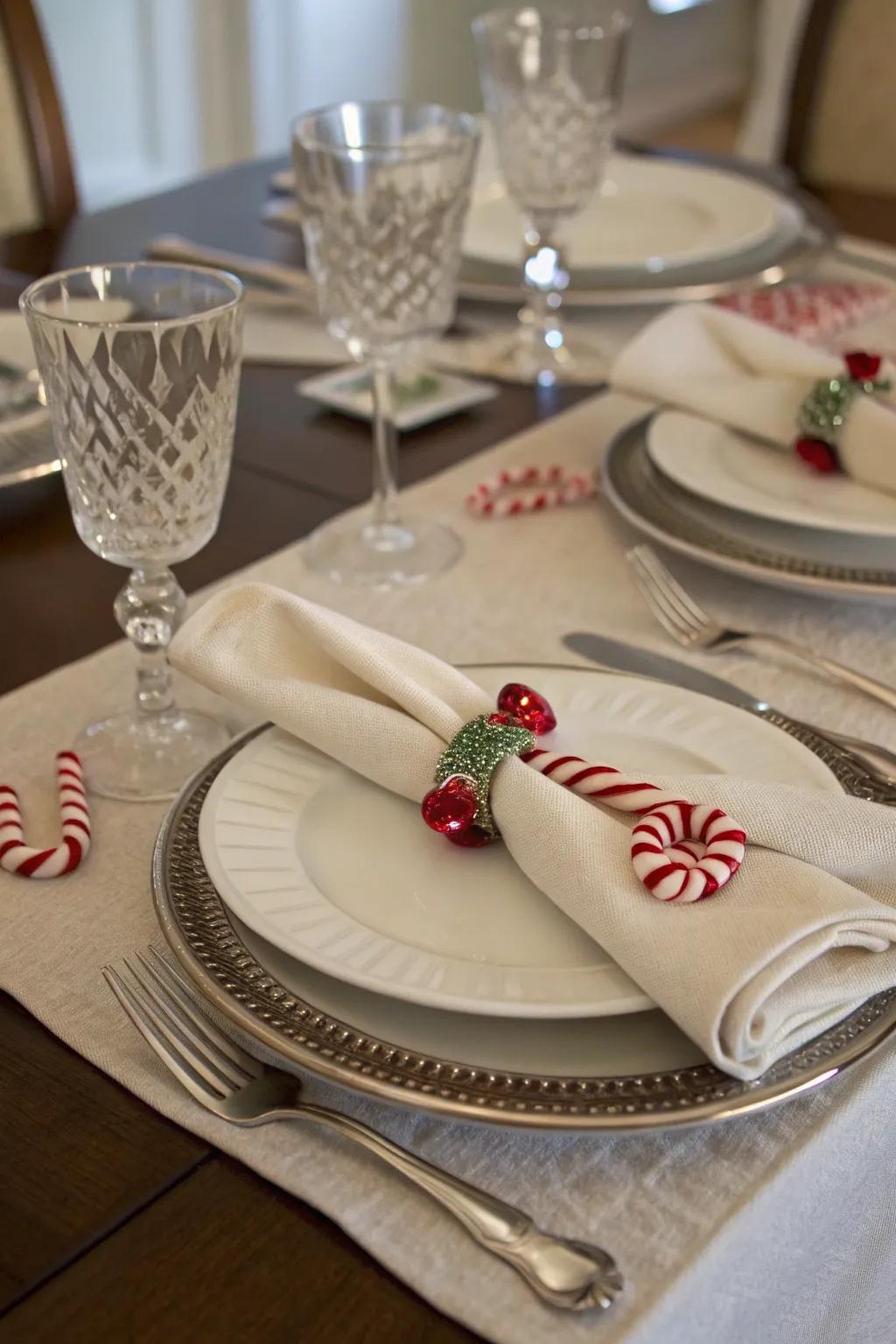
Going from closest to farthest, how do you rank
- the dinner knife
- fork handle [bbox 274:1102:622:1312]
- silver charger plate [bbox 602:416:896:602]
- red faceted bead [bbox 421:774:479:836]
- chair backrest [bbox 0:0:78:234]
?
fork handle [bbox 274:1102:622:1312] < red faceted bead [bbox 421:774:479:836] < the dinner knife < silver charger plate [bbox 602:416:896:602] < chair backrest [bbox 0:0:78:234]

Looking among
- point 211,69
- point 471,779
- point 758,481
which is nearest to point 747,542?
point 758,481

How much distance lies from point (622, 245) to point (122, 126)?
2.47 metres

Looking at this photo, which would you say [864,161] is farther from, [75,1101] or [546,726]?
[75,1101]

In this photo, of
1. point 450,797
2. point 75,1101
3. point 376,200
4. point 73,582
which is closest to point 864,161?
point 376,200

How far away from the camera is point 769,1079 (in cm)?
44

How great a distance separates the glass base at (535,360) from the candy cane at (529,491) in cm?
18

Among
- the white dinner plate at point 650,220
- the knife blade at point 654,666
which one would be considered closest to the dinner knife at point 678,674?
the knife blade at point 654,666

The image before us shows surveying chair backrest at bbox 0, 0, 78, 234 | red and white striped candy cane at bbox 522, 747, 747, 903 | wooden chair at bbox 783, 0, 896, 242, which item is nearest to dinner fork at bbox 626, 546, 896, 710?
red and white striped candy cane at bbox 522, 747, 747, 903

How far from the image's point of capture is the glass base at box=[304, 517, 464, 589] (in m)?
0.83

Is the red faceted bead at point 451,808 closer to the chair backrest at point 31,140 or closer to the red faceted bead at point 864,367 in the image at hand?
the red faceted bead at point 864,367

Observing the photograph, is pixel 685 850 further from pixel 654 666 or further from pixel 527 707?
pixel 654 666

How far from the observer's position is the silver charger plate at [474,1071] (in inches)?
16.9

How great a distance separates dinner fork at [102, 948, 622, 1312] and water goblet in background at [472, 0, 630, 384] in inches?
28.0

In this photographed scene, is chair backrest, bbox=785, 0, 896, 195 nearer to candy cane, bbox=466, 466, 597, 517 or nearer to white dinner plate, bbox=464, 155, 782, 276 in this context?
white dinner plate, bbox=464, 155, 782, 276
